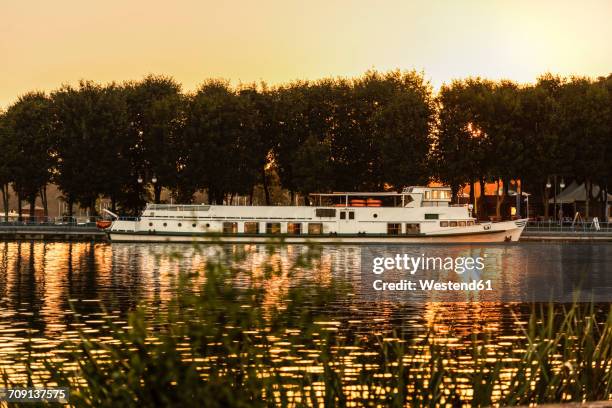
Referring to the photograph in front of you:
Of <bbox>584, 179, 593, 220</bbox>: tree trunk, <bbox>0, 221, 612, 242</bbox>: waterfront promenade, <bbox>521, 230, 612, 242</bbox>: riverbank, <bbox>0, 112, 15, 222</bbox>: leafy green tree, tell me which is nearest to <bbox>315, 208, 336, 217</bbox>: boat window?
<bbox>0, 221, 612, 242</bbox>: waterfront promenade

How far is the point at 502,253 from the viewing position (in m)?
75.3

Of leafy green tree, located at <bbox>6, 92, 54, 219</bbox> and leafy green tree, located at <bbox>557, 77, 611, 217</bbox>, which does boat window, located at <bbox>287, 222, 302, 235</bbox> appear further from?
leafy green tree, located at <bbox>6, 92, 54, 219</bbox>

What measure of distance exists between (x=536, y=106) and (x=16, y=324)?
276 feet

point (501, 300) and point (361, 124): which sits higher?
point (361, 124)

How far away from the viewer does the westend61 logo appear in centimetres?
4634

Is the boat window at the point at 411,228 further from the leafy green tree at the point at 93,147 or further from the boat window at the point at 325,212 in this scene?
the leafy green tree at the point at 93,147

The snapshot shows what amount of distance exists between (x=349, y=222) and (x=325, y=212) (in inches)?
93.0

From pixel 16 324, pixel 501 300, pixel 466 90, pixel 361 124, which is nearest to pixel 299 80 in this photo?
pixel 361 124

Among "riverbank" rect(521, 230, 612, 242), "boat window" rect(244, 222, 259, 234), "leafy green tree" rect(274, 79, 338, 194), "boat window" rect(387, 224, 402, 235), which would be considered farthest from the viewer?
"leafy green tree" rect(274, 79, 338, 194)

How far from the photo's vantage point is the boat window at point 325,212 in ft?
299

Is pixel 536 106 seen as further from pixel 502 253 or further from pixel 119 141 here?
pixel 119 141

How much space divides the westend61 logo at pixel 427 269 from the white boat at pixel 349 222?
1254 cm

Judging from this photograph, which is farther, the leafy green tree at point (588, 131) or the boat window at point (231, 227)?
the leafy green tree at point (588, 131)

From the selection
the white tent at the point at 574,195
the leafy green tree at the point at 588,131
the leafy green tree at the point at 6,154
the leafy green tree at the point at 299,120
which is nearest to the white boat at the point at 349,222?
the leafy green tree at the point at 299,120
